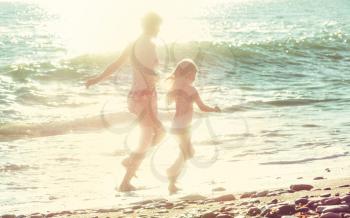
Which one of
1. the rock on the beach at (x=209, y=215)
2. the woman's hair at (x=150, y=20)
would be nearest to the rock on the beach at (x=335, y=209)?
the rock on the beach at (x=209, y=215)

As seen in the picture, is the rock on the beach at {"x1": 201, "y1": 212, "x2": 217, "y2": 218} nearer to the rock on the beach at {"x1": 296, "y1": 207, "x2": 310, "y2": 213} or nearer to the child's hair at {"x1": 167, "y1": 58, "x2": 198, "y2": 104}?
the rock on the beach at {"x1": 296, "y1": 207, "x2": 310, "y2": 213}

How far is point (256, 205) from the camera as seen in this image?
534 centimetres

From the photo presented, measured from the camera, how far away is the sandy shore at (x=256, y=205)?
478 centimetres

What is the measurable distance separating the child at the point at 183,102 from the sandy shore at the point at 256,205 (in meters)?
0.78

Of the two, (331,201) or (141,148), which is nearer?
(331,201)

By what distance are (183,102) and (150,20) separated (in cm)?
99

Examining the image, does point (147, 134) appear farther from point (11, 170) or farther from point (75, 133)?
point (75, 133)

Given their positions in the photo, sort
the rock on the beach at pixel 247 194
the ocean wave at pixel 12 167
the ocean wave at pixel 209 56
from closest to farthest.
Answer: the rock on the beach at pixel 247 194, the ocean wave at pixel 12 167, the ocean wave at pixel 209 56

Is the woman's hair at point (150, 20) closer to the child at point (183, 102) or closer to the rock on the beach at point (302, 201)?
the child at point (183, 102)

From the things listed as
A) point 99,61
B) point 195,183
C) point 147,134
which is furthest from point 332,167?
point 99,61

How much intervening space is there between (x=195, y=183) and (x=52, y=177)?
222cm

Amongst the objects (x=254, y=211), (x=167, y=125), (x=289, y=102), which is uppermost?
(x=289, y=102)

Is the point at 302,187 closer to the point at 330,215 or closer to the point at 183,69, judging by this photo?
the point at 330,215

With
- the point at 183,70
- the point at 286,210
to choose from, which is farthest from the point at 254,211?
the point at 183,70
